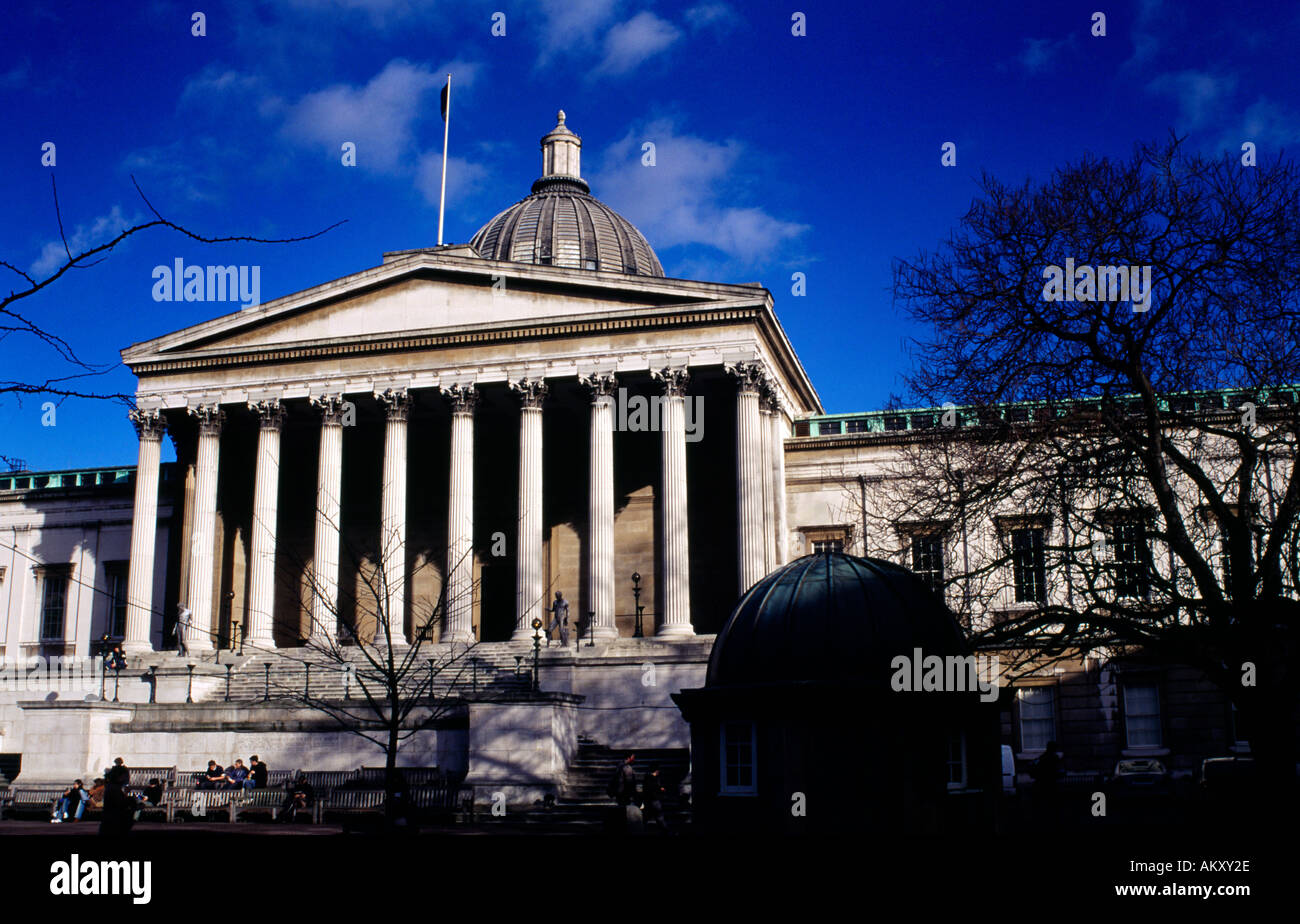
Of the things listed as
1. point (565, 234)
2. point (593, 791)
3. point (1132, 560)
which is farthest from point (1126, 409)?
point (565, 234)

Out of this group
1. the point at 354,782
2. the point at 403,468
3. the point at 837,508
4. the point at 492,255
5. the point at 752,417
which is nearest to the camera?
the point at 354,782

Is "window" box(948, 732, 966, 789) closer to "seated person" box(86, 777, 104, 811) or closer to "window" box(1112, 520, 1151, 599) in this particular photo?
"window" box(1112, 520, 1151, 599)

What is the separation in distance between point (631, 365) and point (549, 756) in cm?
1527

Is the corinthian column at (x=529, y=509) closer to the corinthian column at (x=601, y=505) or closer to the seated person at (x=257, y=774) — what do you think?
the corinthian column at (x=601, y=505)

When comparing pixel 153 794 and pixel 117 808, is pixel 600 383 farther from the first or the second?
pixel 117 808

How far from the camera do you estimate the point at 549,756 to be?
30234 mm

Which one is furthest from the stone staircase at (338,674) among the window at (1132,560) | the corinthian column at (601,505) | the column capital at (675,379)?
the window at (1132,560)

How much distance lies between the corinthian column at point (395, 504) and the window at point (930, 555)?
846 inches

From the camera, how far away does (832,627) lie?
17.0m

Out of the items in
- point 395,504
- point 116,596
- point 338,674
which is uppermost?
point 395,504

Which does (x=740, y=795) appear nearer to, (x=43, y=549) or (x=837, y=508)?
(x=837, y=508)

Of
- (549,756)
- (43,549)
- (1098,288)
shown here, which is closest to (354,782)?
(549,756)

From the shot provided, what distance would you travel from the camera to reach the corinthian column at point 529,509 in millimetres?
40938

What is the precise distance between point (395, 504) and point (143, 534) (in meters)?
9.70
